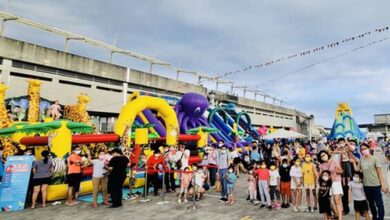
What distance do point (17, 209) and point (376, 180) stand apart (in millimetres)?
8625

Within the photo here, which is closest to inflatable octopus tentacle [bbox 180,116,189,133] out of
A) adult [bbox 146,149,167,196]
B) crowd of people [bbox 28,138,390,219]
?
crowd of people [bbox 28,138,390,219]

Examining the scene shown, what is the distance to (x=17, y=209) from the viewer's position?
738cm

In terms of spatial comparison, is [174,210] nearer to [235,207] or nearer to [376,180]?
[235,207]

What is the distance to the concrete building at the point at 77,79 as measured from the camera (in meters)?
20.4

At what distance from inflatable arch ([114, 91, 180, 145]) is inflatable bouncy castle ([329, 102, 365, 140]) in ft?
53.0

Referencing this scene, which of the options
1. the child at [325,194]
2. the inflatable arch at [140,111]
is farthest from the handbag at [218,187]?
the child at [325,194]

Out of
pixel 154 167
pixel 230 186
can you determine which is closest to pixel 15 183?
pixel 154 167

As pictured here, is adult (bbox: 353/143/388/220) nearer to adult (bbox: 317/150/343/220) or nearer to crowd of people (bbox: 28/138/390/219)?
crowd of people (bbox: 28/138/390/219)

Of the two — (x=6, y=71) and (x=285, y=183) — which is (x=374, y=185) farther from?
(x=6, y=71)

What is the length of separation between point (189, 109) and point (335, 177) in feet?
34.7

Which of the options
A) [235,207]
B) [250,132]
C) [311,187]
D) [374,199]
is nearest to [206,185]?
[235,207]

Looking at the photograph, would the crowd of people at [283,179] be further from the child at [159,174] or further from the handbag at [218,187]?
the handbag at [218,187]

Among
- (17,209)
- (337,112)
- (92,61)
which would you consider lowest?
(17,209)

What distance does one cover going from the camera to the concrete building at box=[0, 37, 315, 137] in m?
20.4
